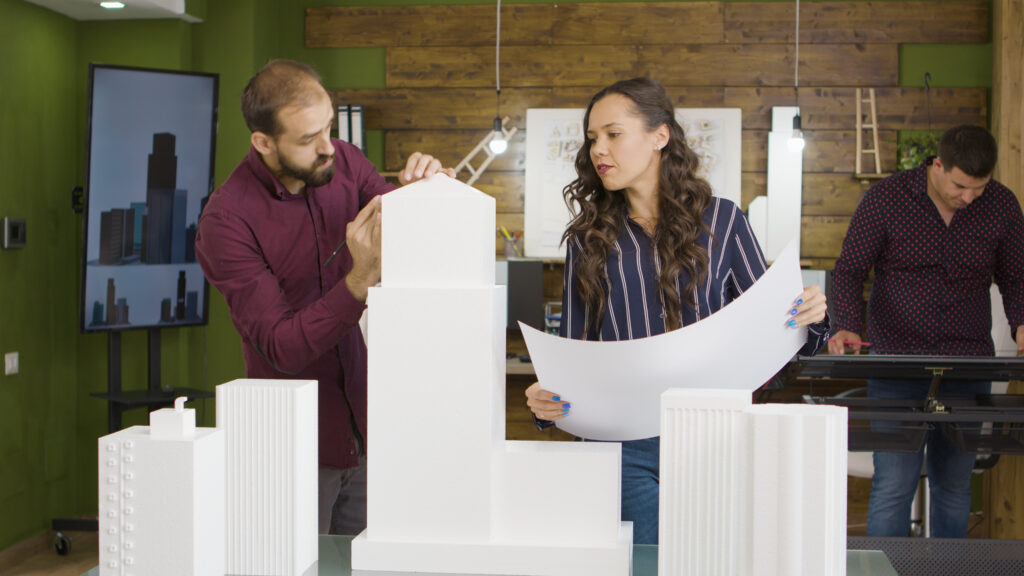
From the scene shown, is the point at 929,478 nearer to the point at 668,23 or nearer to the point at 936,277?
the point at 936,277

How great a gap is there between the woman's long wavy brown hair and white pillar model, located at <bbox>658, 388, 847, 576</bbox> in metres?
0.64

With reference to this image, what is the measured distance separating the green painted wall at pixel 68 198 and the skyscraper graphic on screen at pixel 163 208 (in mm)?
546

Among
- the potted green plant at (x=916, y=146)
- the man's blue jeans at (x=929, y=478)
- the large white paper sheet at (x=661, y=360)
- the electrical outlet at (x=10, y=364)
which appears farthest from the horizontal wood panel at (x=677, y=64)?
the large white paper sheet at (x=661, y=360)

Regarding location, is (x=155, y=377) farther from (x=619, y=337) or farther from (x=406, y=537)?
(x=406, y=537)

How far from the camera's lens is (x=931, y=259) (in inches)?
113

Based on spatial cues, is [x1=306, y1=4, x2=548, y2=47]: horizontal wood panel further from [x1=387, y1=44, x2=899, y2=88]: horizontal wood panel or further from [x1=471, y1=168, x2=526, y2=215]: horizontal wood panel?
[x1=471, y1=168, x2=526, y2=215]: horizontal wood panel

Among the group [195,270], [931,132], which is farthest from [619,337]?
[931,132]

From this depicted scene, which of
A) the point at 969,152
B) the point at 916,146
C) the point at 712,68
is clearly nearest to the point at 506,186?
the point at 712,68

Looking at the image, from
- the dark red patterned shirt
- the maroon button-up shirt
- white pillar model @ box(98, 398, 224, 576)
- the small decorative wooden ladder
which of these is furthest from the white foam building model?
the small decorative wooden ladder

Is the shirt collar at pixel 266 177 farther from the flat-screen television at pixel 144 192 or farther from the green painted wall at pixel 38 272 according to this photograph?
the green painted wall at pixel 38 272

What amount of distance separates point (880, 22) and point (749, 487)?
4.28 metres

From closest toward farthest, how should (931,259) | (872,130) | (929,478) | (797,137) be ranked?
(931,259) → (929,478) → (797,137) → (872,130)

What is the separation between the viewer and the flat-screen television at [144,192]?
3.67 m

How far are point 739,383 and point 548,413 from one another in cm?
24
